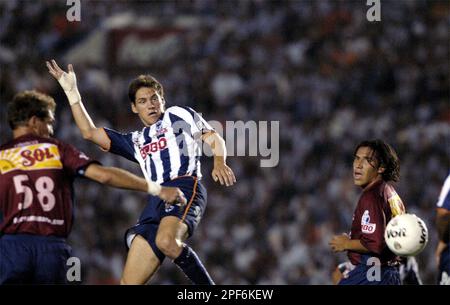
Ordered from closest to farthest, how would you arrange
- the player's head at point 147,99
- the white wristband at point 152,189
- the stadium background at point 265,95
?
the white wristband at point 152,189, the player's head at point 147,99, the stadium background at point 265,95

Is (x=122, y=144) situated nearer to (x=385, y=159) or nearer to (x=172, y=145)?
(x=172, y=145)

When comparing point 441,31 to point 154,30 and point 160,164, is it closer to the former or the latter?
point 154,30

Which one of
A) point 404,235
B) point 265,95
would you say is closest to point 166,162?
point 404,235

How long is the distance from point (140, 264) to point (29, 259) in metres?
1.05

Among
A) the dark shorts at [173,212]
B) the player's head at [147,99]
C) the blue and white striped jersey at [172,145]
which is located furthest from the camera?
the player's head at [147,99]

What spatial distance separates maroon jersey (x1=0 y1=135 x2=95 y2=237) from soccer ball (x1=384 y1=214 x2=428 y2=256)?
2444mm

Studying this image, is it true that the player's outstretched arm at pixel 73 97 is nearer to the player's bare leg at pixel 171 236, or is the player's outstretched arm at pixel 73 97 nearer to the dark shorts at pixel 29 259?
the player's bare leg at pixel 171 236

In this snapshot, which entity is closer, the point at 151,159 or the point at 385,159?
the point at 385,159

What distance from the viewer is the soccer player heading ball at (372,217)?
25.2 ft

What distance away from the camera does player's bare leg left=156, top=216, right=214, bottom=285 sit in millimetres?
7523

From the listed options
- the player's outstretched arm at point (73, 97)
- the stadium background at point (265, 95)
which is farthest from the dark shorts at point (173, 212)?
the stadium background at point (265, 95)

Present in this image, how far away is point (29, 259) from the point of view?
22.9 ft

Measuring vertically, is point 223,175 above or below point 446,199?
above

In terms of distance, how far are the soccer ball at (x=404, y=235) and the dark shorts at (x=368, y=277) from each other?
0.87 ft
